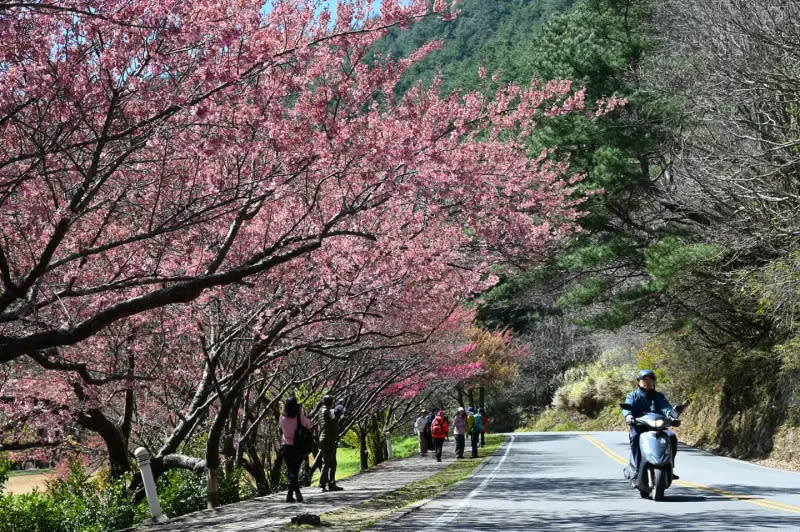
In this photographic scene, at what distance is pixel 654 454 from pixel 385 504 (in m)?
4.56

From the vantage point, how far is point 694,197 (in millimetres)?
27469

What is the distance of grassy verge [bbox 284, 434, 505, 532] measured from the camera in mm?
11257

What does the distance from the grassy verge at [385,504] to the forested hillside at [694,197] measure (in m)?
9.02

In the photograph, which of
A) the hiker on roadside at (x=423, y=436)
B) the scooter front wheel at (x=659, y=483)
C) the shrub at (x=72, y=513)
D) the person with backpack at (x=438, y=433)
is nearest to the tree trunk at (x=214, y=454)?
the shrub at (x=72, y=513)

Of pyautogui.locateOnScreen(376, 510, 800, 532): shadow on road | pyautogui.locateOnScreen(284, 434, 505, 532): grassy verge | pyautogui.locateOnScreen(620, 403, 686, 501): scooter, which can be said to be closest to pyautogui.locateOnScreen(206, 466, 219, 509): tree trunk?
pyautogui.locateOnScreen(284, 434, 505, 532): grassy verge

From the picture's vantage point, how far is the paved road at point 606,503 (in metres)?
9.75

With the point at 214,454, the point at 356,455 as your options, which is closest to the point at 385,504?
the point at 214,454

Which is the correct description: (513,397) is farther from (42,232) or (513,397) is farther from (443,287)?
(42,232)

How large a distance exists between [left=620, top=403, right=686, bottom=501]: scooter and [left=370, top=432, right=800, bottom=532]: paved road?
9.7 inches

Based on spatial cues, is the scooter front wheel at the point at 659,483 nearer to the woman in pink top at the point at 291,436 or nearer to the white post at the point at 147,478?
the woman in pink top at the point at 291,436

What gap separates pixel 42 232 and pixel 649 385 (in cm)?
838

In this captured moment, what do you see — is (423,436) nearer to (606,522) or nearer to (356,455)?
(356,455)

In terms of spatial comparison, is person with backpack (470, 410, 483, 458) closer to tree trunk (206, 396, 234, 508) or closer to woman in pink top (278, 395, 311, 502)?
tree trunk (206, 396, 234, 508)

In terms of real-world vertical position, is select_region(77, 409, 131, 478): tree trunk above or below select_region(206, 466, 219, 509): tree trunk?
above
